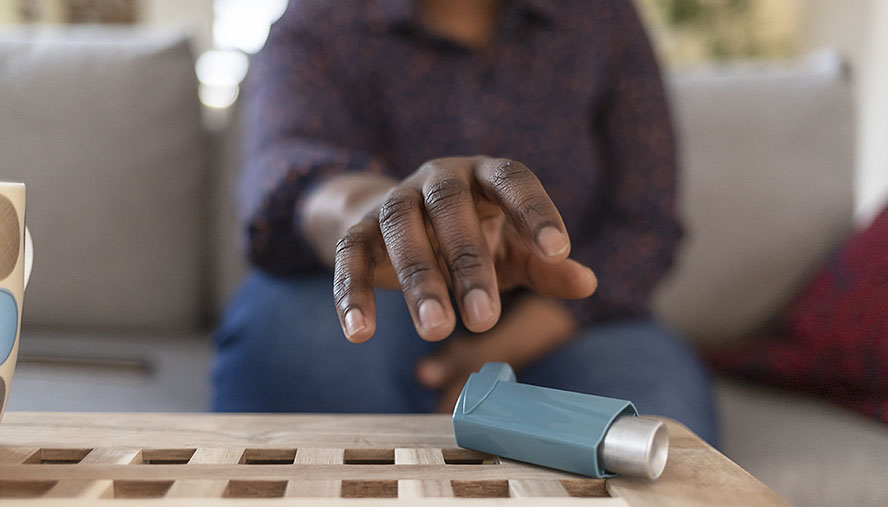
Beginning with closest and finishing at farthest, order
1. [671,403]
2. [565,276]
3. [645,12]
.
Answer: [565,276] → [671,403] → [645,12]

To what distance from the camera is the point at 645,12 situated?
11.7 feet

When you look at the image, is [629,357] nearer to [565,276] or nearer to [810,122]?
[565,276]

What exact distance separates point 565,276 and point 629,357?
36cm

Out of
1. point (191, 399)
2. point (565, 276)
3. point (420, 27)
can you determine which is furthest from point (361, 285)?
point (191, 399)

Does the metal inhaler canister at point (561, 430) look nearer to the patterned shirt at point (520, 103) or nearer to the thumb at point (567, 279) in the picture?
the thumb at point (567, 279)

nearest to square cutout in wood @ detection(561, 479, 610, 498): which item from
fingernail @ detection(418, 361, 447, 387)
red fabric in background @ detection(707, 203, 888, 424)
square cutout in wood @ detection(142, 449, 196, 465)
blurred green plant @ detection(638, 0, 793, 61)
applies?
square cutout in wood @ detection(142, 449, 196, 465)

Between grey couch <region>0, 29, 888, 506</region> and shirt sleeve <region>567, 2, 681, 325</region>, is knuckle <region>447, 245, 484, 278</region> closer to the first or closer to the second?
shirt sleeve <region>567, 2, 681, 325</region>

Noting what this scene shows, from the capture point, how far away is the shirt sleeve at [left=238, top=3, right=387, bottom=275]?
0.74 meters

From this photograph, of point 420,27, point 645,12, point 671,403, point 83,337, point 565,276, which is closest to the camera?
point 565,276

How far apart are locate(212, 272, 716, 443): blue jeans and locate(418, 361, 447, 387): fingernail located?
0.03ft

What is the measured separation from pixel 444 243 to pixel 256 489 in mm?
Result: 158

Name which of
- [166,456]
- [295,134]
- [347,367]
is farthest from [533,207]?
[295,134]

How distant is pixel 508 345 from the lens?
0.83 metres

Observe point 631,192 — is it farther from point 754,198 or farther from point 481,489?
point 481,489
